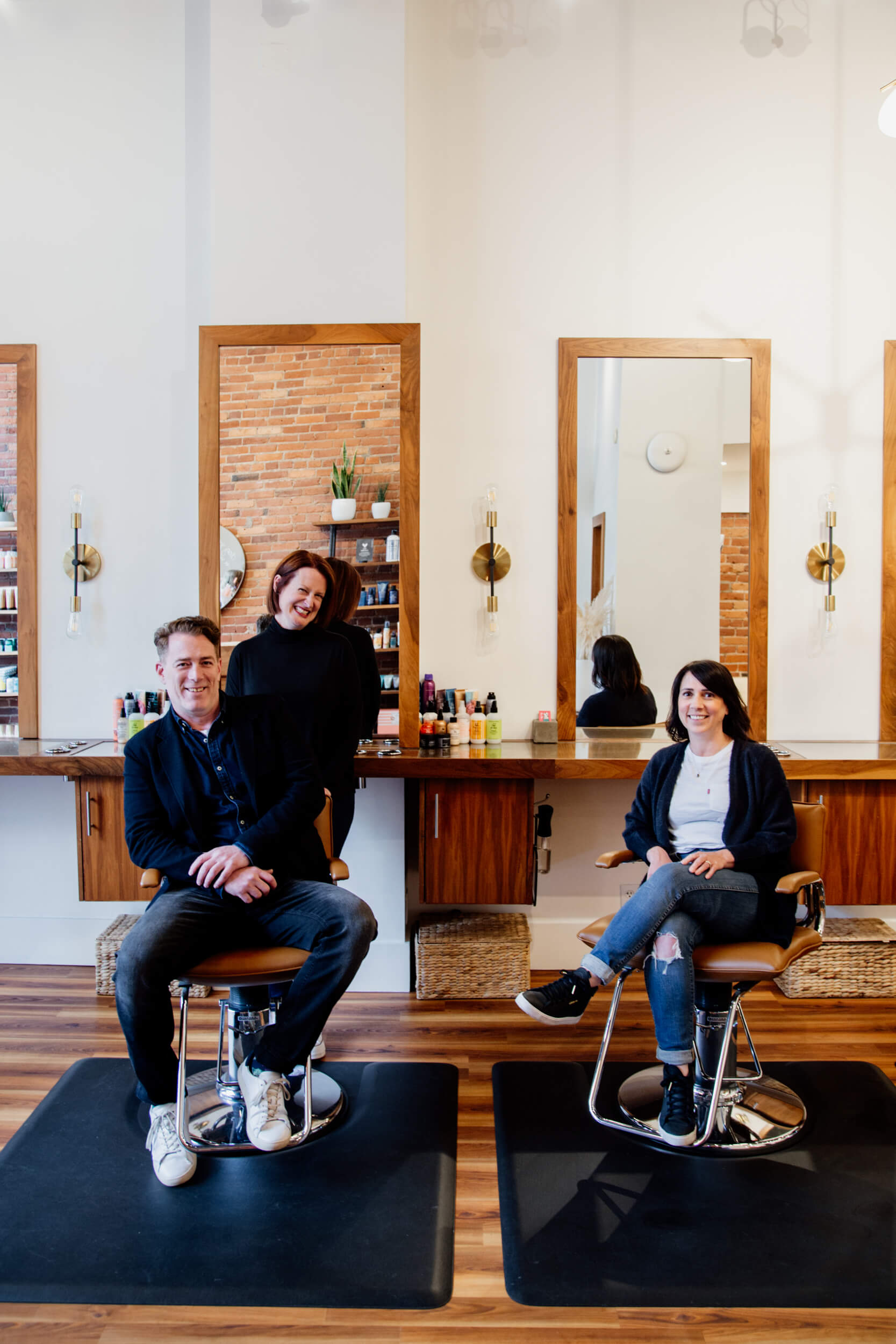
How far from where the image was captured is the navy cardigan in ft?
7.98

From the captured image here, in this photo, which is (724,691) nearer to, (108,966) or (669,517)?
(669,517)

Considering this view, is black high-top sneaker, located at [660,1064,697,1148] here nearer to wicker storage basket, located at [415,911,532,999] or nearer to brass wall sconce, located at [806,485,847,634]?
wicker storage basket, located at [415,911,532,999]

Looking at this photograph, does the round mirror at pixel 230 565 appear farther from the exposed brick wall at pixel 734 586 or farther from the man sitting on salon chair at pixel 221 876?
the exposed brick wall at pixel 734 586

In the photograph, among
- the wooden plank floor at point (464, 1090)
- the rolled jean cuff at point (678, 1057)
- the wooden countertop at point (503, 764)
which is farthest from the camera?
the wooden countertop at point (503, 764)

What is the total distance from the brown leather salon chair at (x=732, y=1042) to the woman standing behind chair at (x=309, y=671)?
0.85m

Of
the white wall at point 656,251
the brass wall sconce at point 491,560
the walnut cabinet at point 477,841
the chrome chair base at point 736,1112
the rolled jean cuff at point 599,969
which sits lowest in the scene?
the chrome chair base at point 736,1112

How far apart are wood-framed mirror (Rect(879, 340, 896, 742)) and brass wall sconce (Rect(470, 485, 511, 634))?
4.82ft

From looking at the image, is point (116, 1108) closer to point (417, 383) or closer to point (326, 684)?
point (326, 684)

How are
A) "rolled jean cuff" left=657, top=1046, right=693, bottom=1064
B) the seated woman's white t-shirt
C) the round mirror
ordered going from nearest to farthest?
1. "rolled jean cuff" left=657, top=1046, right=693, bottom=1064
2. the seated woman's white t-shirt
3. the round mirror

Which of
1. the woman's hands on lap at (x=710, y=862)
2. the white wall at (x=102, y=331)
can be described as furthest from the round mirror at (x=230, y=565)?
the woman's hands on lap at (x=710, y=862)

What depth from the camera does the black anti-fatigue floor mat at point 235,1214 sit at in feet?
6.11

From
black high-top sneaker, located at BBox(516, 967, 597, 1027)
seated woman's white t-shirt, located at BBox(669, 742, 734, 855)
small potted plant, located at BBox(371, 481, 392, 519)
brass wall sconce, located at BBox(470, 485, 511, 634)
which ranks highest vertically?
small potted plant, located at BBox(371, 481, 392, 519)

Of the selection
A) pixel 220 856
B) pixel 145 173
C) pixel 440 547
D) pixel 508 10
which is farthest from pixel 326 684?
→ pixel 508 10

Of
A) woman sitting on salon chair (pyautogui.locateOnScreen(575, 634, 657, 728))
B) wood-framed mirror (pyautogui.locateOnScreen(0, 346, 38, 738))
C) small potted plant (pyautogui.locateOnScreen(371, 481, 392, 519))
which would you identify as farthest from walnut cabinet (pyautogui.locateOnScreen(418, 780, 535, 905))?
wood-framed mirror (pyautogui.locateOnScreen(0, 346, 38, 738))
